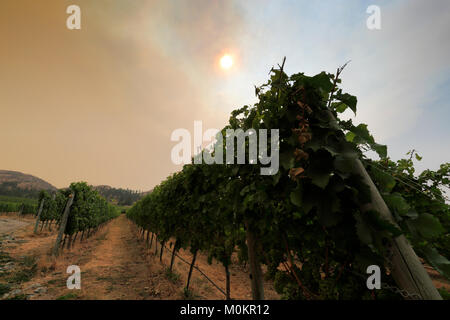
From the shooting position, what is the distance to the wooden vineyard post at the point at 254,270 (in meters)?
2.42

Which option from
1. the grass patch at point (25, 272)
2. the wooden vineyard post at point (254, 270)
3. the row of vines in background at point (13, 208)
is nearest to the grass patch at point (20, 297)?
the grass patch at point (25, 272)

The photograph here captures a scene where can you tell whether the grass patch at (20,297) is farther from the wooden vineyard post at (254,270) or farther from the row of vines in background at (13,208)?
the row of vines in background at (13,208)

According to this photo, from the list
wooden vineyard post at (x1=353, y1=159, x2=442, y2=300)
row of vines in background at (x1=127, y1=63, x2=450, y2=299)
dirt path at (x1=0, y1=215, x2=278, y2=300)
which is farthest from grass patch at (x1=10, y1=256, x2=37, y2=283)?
wooden vineyard post at (x1=353, y1=159, x2=442, y2=300)

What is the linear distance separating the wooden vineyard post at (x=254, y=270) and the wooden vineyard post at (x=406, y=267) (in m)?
1.68

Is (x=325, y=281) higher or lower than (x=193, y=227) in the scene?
higher

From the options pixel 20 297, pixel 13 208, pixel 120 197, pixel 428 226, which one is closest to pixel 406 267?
pixel 428 226

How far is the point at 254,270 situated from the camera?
2.48 meters

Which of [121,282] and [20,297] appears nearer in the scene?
[20,297]

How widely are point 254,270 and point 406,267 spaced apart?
1823mm

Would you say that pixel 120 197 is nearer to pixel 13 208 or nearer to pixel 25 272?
pixel 13 208
